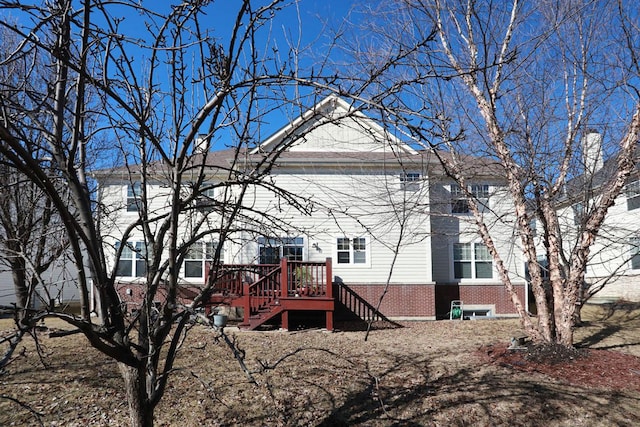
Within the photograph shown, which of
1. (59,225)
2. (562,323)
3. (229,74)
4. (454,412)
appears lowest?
(454,412)

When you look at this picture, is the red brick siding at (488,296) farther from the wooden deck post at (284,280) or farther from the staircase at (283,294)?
the wooden deck post at (284,280)

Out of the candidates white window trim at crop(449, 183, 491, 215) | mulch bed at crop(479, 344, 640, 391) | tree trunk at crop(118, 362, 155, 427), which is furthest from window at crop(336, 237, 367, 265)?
tree trunk at crop(118, 362, 155, 427)

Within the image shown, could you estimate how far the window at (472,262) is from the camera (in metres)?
16.5

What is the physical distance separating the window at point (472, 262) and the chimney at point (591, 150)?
6417mm

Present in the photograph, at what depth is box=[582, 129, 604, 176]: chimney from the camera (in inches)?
403

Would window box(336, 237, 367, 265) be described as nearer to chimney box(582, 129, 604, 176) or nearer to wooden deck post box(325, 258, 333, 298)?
wooden deck post box(325, 258, 333, 298)

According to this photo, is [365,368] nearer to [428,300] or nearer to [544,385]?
[544,385]

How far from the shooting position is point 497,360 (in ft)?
29.7

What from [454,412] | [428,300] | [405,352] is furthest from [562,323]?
[428,300]

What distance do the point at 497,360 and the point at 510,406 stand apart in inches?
88.2

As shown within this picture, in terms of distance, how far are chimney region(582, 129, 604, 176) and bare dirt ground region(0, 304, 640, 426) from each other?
3792 mm

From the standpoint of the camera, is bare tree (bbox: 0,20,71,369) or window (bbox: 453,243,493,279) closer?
bare tree (bbox: 0,20,71,369)

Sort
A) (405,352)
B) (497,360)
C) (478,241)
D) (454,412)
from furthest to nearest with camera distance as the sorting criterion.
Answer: (478,241) → (405,352) → (497,360) → (454,412)

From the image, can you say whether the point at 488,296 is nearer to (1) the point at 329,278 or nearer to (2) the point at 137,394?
(1) the point at 329,278
